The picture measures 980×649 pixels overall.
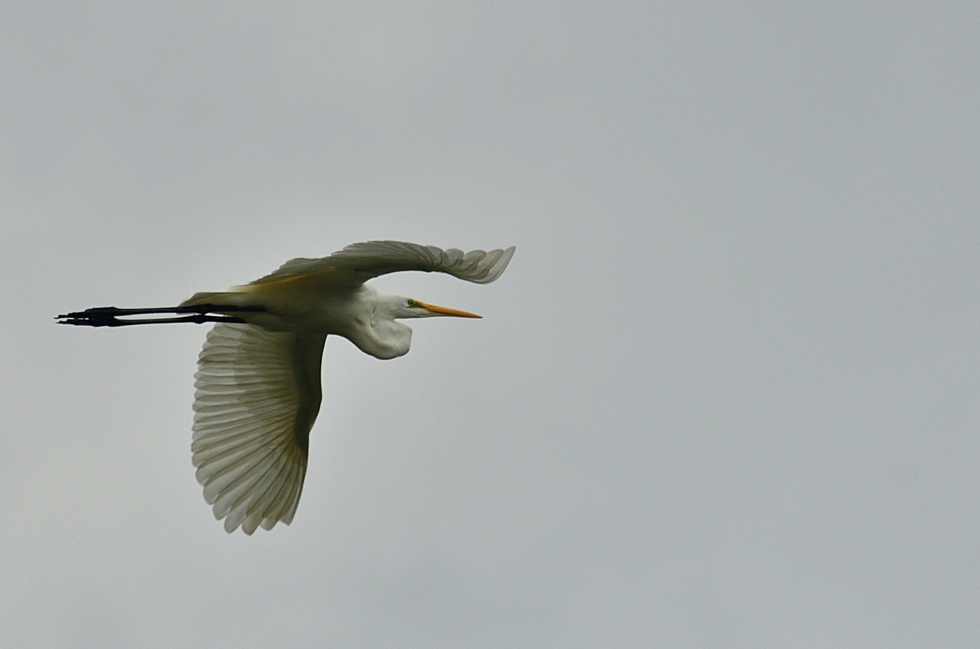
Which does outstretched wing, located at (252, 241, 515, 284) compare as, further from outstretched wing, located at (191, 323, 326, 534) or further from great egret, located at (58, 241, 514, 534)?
outstretched wing, located at (191, 323, 326, 534)

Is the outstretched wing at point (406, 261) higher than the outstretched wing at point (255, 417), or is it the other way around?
the outstretched wing at point (406, 261)

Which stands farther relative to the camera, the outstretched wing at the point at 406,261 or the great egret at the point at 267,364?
the great egret at the point at 267,364

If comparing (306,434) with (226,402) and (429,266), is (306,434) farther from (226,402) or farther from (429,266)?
(429,266)

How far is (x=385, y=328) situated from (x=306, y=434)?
1.37m

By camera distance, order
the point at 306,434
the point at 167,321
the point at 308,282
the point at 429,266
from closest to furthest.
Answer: the point at 429,266 → the point at 308,282 → the point at 167,321 → the point at 306,434

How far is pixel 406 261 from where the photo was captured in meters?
8.01

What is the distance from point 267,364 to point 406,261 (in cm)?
284

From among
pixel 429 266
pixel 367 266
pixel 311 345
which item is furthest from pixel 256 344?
pixel 429 266

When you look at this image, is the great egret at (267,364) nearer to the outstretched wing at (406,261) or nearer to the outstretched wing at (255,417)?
the outstretched wing at (255,417)

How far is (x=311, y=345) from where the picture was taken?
406 inches

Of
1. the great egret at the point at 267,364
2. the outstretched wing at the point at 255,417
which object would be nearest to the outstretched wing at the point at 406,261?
the great egret at the point at 267,364

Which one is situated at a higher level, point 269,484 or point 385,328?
point 385,328

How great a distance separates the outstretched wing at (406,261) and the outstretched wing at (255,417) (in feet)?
5.72

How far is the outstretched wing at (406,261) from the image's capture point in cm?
766
